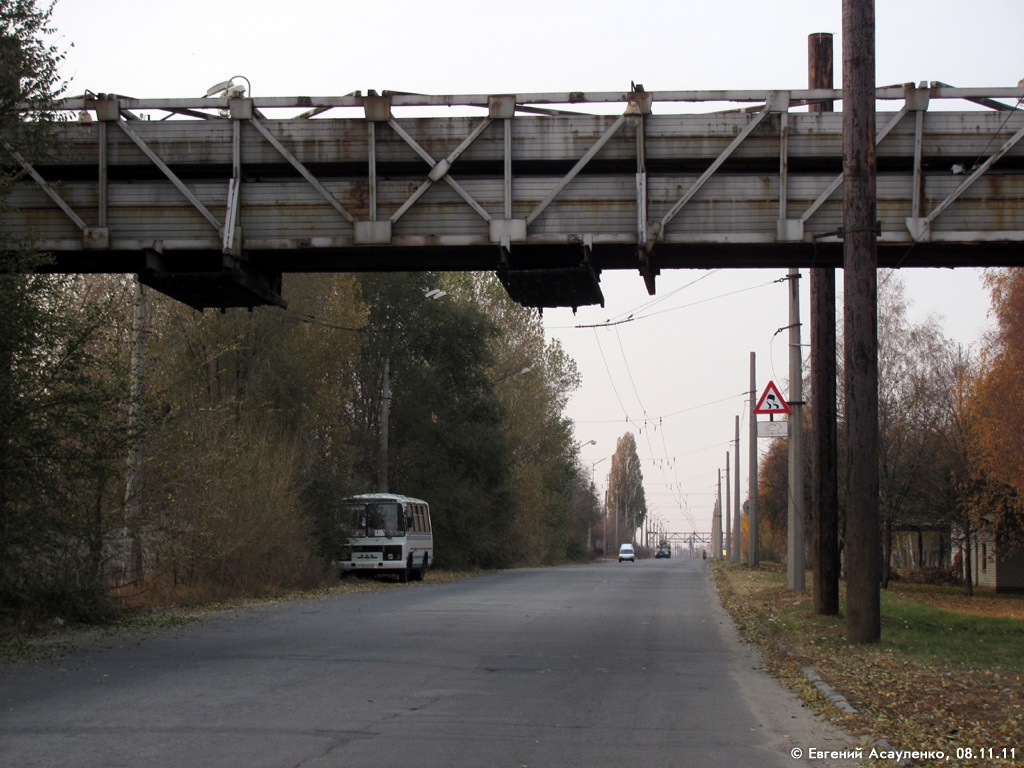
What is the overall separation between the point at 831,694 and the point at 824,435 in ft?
26.5

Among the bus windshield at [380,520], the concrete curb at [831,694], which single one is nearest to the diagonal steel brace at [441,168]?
the concrete curb at [831,694]

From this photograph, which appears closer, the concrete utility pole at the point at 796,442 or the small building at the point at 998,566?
the concrete utility pole at the point at 796,442

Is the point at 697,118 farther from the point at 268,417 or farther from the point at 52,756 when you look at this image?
the point at 268,417

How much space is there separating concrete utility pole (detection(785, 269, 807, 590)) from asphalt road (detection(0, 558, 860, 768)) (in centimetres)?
663

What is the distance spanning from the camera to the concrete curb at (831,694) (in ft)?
28.1

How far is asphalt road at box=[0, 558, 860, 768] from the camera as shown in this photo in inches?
274

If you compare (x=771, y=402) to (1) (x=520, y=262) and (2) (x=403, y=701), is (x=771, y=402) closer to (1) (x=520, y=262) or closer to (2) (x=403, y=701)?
(1) (x=520, y=262)

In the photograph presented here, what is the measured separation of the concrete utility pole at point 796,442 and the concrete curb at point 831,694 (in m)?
11.2

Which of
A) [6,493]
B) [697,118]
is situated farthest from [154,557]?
[697,118]

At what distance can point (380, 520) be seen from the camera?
31859 mm

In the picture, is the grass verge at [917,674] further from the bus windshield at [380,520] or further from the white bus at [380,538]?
the bus windshield at [380,520]

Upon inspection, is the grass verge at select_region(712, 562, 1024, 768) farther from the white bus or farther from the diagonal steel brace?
the white bus

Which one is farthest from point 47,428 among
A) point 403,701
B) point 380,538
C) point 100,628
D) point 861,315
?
point 380,538

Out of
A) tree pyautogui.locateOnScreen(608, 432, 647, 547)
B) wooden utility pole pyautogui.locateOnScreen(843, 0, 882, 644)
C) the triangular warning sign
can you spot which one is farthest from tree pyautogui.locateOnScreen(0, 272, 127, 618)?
tree pyautogui.locateOnScreen(608, 432, 647, 547)
